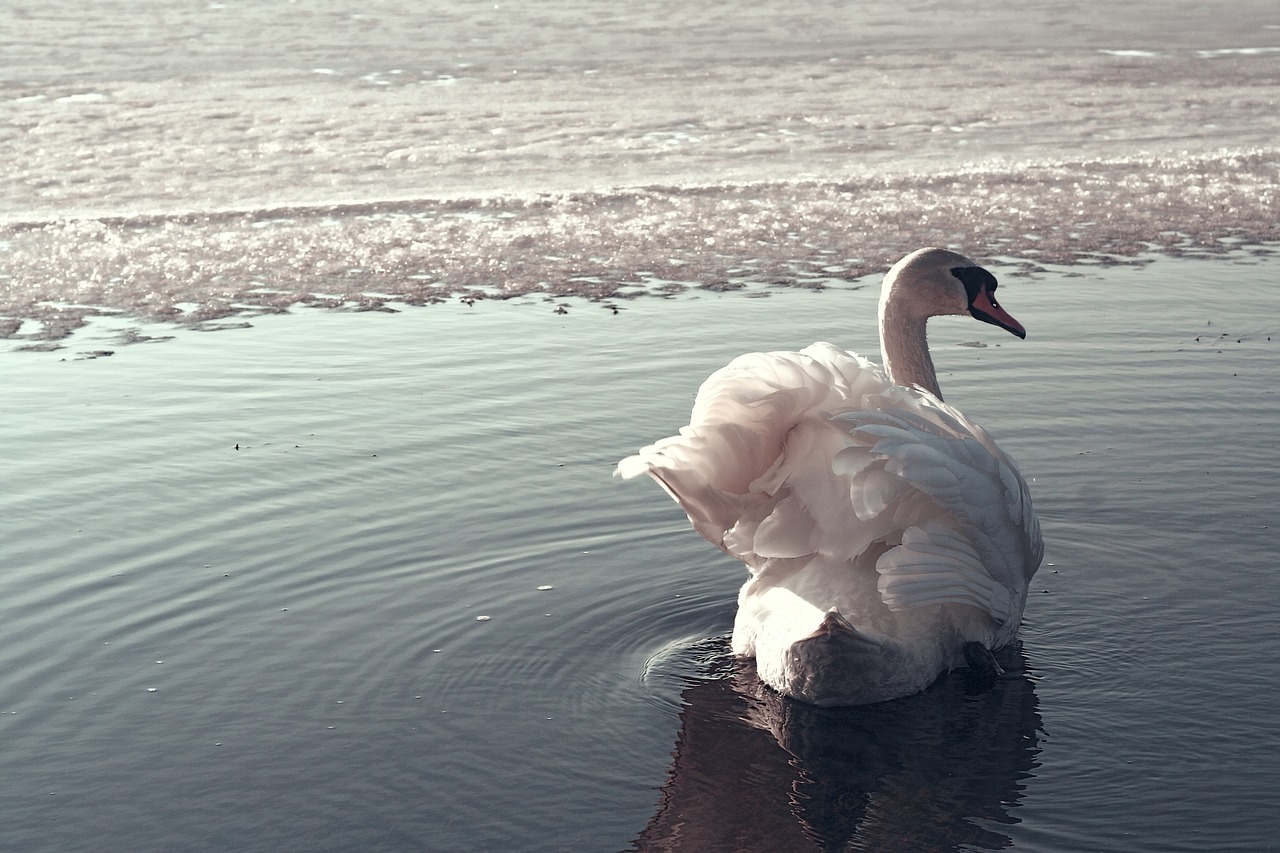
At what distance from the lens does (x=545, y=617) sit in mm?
5645

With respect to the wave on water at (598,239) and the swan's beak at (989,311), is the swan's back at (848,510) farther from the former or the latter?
the wave on water at (598,239)

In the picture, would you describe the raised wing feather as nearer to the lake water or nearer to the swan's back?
the swan's back

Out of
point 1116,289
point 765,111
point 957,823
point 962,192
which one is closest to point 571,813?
point 957,823

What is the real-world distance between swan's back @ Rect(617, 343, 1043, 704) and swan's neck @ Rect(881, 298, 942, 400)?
1.30 metres

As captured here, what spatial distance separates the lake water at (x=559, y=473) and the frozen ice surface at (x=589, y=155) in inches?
3.3

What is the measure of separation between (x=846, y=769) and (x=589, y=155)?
483 inches

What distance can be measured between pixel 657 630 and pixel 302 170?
11.2m

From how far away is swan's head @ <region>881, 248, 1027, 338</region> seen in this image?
641cm

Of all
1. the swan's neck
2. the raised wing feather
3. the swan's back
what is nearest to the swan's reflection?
the swan's back

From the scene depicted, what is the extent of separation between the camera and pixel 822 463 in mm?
4754

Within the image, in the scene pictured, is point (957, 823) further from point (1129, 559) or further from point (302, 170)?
point (302, 170)

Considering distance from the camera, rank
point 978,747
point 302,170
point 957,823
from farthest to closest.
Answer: point 302,170
point 978,747
point 957,823

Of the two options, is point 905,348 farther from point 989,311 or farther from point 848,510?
point 848,510

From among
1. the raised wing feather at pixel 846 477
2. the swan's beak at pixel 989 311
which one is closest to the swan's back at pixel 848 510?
the raised wing feather at pixel 846 477
